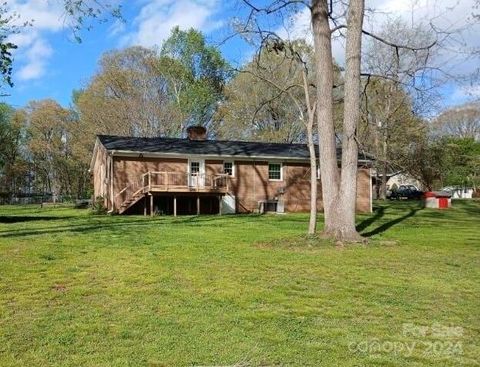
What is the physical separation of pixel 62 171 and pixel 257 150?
36403 millimetres

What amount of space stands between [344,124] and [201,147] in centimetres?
1589

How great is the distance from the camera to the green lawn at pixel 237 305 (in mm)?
4246

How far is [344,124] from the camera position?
12.3 m

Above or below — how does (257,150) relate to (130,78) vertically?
below

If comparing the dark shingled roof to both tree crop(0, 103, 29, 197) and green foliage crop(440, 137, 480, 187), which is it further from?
tree crop(0, 103, 29, 197)

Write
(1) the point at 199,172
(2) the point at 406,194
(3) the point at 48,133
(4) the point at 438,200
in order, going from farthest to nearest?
(3) the point at 48,133
(2) the point at 406,194
(4) the point at 438,200
(1) the point at 199,172

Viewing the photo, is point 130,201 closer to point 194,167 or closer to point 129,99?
point 194,167

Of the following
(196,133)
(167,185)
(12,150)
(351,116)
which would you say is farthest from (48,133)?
(351,116)

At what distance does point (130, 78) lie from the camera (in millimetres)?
42344

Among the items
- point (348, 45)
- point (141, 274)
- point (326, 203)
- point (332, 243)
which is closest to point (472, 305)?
point (141, 274)

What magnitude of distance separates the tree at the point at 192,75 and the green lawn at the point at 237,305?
32.2 m

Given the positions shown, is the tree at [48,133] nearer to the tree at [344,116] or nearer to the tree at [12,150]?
the tree at [12,150]

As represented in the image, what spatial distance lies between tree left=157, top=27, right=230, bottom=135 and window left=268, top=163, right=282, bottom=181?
53.1 ft

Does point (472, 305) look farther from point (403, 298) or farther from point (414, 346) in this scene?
point (414, 346)
